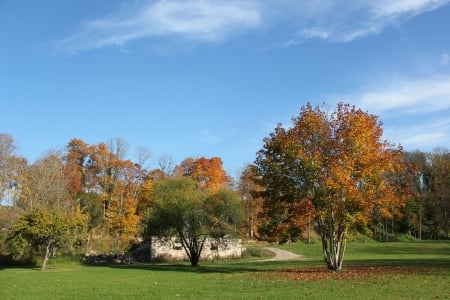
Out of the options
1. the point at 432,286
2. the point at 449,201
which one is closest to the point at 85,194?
the point at 432,286

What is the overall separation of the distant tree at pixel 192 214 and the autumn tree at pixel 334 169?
432 inches

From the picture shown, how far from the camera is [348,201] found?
2580 cm

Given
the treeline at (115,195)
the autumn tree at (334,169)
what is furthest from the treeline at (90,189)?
the autumn tree at (334,169)

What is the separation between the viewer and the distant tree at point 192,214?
37.6 metres

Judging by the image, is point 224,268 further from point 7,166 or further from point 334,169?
point 7,166

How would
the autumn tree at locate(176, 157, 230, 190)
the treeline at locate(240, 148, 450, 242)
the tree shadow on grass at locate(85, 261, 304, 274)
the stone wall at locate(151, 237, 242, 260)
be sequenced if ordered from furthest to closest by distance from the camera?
the autumn tree at locate(176, 157, 230, 190), the treeline at locate(240, 148, 450, 242), the stone wall at locate(151, 237, 242, 260), the tree shadow on grass at locate(85, 261, 304, 274)

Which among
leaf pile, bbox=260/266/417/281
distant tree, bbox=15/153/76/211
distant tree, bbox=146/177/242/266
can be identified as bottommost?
leaf pile, bbox=260/266/417/281

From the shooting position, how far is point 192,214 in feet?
124

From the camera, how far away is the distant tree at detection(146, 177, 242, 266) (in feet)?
123

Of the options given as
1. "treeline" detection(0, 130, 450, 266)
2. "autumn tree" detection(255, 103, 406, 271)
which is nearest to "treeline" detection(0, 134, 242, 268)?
"treeline" detection(0, 130, 450, 266)

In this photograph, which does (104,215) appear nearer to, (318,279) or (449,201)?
(318,279)

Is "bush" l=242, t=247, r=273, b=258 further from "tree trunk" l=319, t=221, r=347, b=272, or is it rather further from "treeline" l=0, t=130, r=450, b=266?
Result: "tree trunk" l=319, t=221, r=347, b=272

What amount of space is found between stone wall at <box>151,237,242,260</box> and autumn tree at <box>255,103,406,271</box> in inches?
735

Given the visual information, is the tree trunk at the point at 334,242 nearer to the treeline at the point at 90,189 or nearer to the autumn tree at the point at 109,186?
the treeline at the point at 90,189
